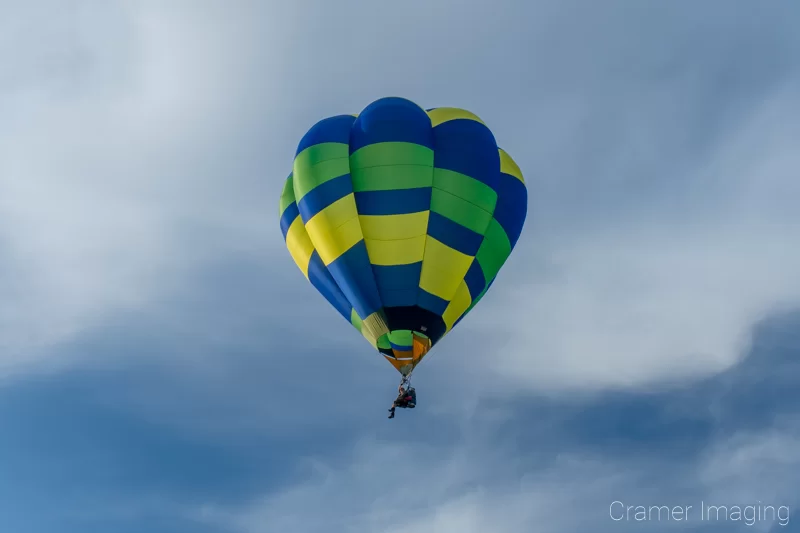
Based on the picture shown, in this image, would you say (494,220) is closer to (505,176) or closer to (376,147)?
(505,176)

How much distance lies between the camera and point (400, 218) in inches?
904

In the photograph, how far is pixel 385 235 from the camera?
23.0 m

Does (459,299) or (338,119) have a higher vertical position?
(338,119)

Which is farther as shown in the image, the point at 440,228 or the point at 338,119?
the point at 338,119

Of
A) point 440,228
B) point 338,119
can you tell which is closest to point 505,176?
point 440,228

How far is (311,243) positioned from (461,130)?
5277mm

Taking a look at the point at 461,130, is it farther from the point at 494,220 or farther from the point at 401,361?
the point at 401,361

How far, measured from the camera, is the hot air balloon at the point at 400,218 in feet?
75.0

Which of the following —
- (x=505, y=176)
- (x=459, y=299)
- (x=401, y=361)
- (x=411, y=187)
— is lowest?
(x=401, y=361)


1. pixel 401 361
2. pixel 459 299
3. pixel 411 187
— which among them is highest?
pixel 411 187

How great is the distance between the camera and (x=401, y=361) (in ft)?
75.4

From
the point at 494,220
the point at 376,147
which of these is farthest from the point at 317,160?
the point at 494,220

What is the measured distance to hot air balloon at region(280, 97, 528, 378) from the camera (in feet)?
75.0

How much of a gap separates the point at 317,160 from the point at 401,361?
5.94 meters
